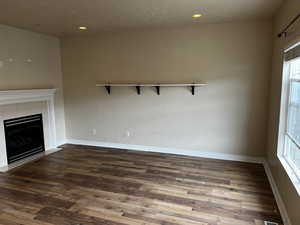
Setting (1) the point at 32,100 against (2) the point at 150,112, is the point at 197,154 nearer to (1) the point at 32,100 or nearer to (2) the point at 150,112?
(2) the point at 150,112

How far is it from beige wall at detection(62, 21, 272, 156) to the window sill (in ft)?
4.44

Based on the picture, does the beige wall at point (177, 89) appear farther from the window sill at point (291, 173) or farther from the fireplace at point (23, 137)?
the window sill at point (291, 173)

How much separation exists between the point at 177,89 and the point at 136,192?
2198 mm

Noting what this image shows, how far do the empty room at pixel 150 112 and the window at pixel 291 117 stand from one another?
0.01 metres

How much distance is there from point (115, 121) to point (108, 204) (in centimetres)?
241

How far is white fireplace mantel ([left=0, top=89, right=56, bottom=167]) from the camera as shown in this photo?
152 inches

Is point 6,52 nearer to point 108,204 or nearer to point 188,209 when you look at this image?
point 108,204

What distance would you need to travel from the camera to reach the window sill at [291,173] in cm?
203

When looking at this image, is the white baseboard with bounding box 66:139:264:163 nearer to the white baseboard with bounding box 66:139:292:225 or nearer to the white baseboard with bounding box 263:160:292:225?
the white baseboard with bounding box 66:139:292:225

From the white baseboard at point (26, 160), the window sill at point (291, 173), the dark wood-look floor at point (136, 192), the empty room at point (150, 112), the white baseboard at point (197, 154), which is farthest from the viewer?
the white baseboard at point (26, 160)

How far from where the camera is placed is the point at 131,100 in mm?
4676

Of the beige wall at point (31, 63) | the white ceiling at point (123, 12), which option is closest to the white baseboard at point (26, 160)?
the beige wall at point (31, 63)

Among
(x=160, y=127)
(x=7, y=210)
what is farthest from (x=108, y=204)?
(x=160, y=127)

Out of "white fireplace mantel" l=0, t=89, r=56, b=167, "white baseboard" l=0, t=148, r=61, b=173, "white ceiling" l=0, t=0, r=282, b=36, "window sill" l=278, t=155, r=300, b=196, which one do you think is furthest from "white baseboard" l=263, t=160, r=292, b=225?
"white fireplace mantel" l=0, t=89, r=56, b=167
